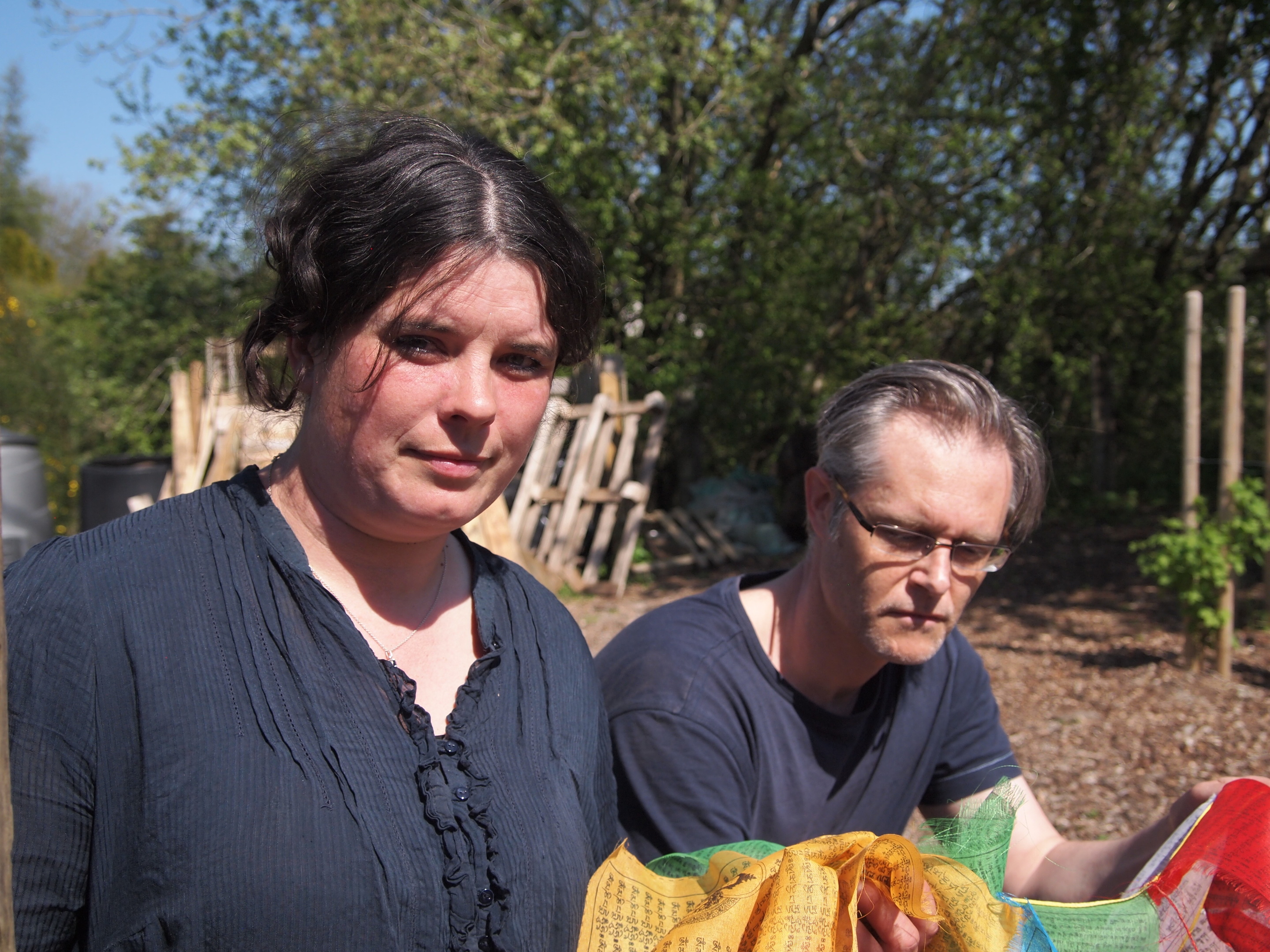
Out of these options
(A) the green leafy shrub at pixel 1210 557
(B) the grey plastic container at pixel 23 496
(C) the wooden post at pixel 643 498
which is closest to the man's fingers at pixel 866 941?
(A) the green leafy shrub at pixel 1210 557

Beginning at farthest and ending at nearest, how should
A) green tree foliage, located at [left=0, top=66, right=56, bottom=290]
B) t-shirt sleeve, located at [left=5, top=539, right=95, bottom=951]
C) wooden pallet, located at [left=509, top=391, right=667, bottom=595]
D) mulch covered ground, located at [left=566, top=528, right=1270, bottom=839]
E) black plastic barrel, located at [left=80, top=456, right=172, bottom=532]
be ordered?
green tree foliage, located at [left=0, top=66, right=56, bottom=290]
black plastic barrel, located at [left=80, top=456, right=172, bottom=532]
wooden pallet, located at [left=509, top=391, right=667, bottom=595]
mulch covered ground, located at [left=566, top=528, right=1270, bottom=839]
t-shirt sleeve, located at [left=5, top=539, right=95, bottom=951]

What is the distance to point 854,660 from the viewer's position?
1921mm

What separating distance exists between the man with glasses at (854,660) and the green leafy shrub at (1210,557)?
3.97 meters

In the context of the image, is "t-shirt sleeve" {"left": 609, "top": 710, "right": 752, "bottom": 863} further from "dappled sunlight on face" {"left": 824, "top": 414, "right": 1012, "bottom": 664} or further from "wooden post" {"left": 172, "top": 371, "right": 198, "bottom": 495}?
"wooden post" {"left": 172, "top": 371, "right": 198, "bottom": 495}

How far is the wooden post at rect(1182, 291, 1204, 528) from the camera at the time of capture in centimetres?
528

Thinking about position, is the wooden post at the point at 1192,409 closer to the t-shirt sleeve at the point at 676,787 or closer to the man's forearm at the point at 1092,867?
the man's forearm at the point at 1092,867

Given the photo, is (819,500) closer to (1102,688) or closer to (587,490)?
(1102,688)

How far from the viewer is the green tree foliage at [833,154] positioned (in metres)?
8.23

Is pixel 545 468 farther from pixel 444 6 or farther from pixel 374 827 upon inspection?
pixel 374 827

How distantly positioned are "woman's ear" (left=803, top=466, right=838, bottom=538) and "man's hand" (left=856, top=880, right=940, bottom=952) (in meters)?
0.80

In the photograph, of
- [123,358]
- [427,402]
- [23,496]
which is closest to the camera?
[427,402]

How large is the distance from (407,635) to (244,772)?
0.32m

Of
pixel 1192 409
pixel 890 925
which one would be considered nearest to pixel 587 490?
pixel 1192 409

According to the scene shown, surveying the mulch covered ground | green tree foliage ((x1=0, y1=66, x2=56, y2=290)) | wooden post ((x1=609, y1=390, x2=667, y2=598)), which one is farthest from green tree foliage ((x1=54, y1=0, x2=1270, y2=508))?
green tree foliage ((x1=0, y1=66, x2=56, y2=290))
